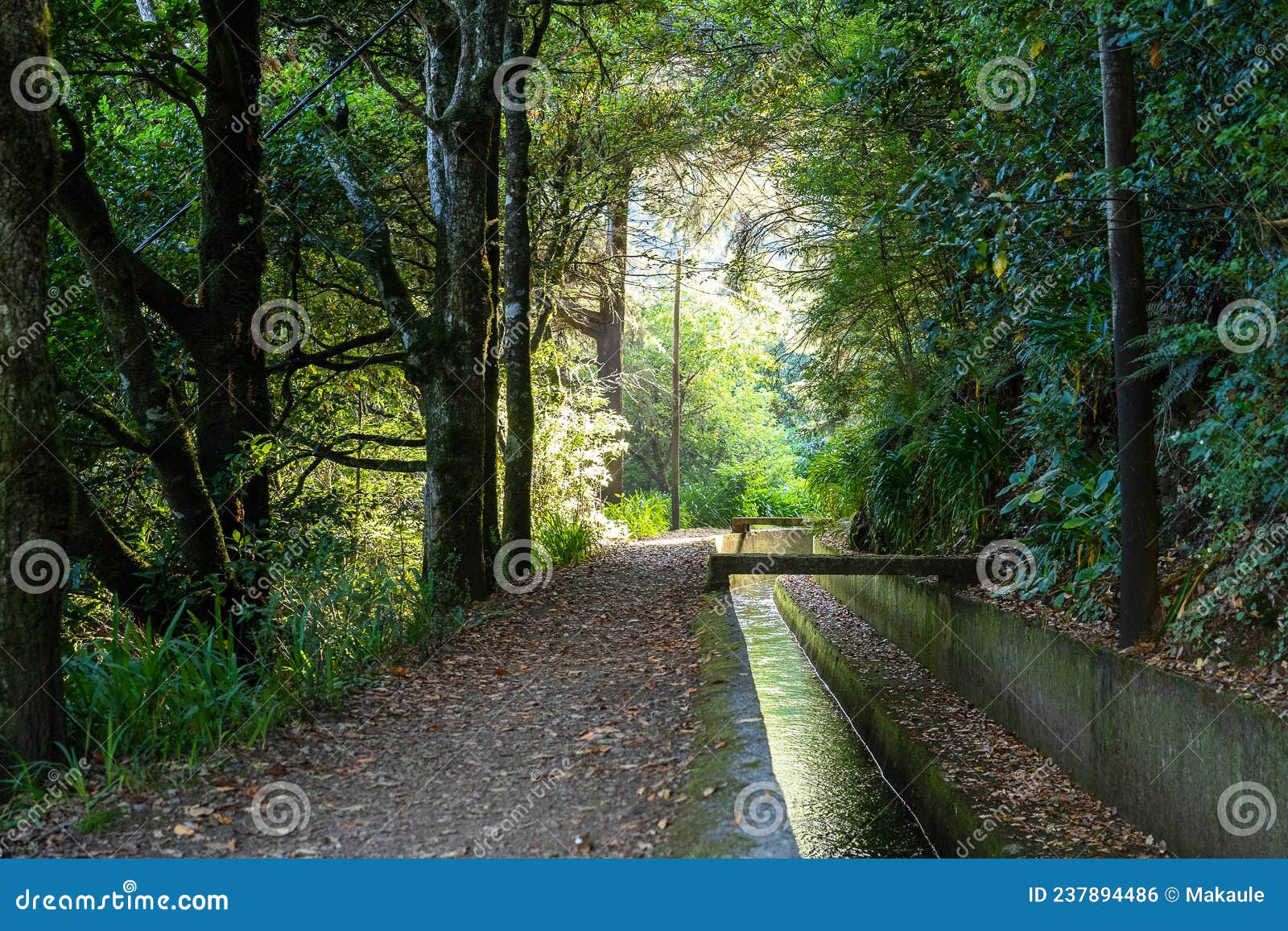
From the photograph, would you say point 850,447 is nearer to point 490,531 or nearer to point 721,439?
point 490,531

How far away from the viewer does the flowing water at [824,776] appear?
5.94m

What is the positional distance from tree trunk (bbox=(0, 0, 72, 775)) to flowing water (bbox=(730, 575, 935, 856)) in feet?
12.5

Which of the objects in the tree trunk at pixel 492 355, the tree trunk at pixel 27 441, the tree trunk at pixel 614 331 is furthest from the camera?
the tree trunk at pixel 614 331

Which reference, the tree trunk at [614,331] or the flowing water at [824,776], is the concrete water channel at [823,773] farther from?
the tree trunk at [614,331]

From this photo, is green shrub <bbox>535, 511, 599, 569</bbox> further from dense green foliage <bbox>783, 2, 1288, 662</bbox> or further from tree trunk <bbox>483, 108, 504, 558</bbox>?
dense green foliage <bbox>783, 2, 1288, 662</bbox>

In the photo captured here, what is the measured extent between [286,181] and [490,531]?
4.07 metres

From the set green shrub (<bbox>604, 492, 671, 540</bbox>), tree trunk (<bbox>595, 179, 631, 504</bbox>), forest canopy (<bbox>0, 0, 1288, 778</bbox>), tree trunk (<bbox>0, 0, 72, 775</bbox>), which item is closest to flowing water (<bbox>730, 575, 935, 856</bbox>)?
forest canopy (<bbox>0, 0, 1288, 778</bbox>)

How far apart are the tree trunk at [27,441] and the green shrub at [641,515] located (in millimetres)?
13857

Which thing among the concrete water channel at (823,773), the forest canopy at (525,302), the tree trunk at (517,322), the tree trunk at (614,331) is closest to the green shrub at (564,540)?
the forest canopy at (525,302)

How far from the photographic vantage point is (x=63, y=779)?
457 cm

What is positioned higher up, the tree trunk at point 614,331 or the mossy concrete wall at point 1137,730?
the tree trunk at point 614,331

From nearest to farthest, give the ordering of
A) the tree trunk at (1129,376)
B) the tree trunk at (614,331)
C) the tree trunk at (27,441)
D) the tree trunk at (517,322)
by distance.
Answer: the tree trunk at (27,441)
the tree trunk at (1129,376)
the tree trunk at (517,322)
the tree trunk at (614,331)

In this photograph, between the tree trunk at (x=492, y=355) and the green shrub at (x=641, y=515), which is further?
the green shrub at (x=641, y=515)

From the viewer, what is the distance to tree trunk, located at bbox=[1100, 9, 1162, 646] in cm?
555
